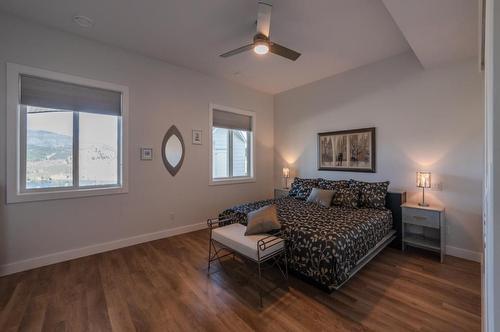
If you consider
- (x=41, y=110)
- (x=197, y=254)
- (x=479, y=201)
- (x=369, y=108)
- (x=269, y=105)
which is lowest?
(x=197, y=254)

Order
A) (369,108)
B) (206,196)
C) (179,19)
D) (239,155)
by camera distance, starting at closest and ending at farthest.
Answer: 1. (179,19)
2. (369,108)
3. (206,196)
4. (239,155)

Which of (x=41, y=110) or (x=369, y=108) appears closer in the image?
(x=41, y=110)

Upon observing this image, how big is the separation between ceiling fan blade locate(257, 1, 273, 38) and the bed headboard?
2.92 metres

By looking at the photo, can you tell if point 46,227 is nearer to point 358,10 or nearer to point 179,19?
point 179,19

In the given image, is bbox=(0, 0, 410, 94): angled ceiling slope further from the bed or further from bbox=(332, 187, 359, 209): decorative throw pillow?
the bed

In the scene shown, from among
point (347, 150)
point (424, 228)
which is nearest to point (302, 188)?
point (347, 150)

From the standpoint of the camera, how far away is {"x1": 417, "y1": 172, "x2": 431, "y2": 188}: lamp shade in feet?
10.1

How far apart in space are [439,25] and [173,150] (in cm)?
384

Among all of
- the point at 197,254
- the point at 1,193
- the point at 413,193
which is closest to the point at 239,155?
the point at 197,254

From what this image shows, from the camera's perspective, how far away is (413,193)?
3436 millimetres

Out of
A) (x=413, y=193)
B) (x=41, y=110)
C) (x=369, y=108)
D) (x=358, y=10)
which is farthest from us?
(x=369, y=108)

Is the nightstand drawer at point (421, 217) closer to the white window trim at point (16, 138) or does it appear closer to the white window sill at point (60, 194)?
the white window sill at point (60, 194)

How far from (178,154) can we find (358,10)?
3271 millimetres

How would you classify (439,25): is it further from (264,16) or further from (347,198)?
(347,198)
